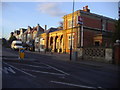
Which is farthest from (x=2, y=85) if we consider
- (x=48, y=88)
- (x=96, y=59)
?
(x=96, y=59)

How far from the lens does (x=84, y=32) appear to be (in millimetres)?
34406

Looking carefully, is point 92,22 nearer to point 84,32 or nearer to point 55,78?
point 84,32

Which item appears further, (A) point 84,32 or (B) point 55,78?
(A) point 84,32

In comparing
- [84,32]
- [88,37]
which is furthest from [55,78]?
[88,37]

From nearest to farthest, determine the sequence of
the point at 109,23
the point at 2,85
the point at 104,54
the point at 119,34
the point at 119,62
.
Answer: the point at 2,85 → the point at 119,62 → the point at 104,54 → the point at 119,34 → the point at 109,23

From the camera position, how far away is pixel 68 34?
122 feet

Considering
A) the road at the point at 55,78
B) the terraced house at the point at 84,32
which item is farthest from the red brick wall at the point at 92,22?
the road at the point at 55,78

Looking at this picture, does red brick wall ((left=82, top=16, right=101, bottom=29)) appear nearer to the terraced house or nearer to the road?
the terraced house

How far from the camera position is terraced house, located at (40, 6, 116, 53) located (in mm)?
33719

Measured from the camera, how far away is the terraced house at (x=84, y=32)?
111 ft

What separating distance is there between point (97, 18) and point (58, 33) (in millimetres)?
11768

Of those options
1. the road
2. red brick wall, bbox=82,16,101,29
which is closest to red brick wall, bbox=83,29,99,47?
red brick wall, bbox=82,16,101,29

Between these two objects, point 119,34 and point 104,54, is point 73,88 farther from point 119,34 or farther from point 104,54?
point 119,34

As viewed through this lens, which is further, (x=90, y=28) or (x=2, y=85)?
(x=90, y=28)
